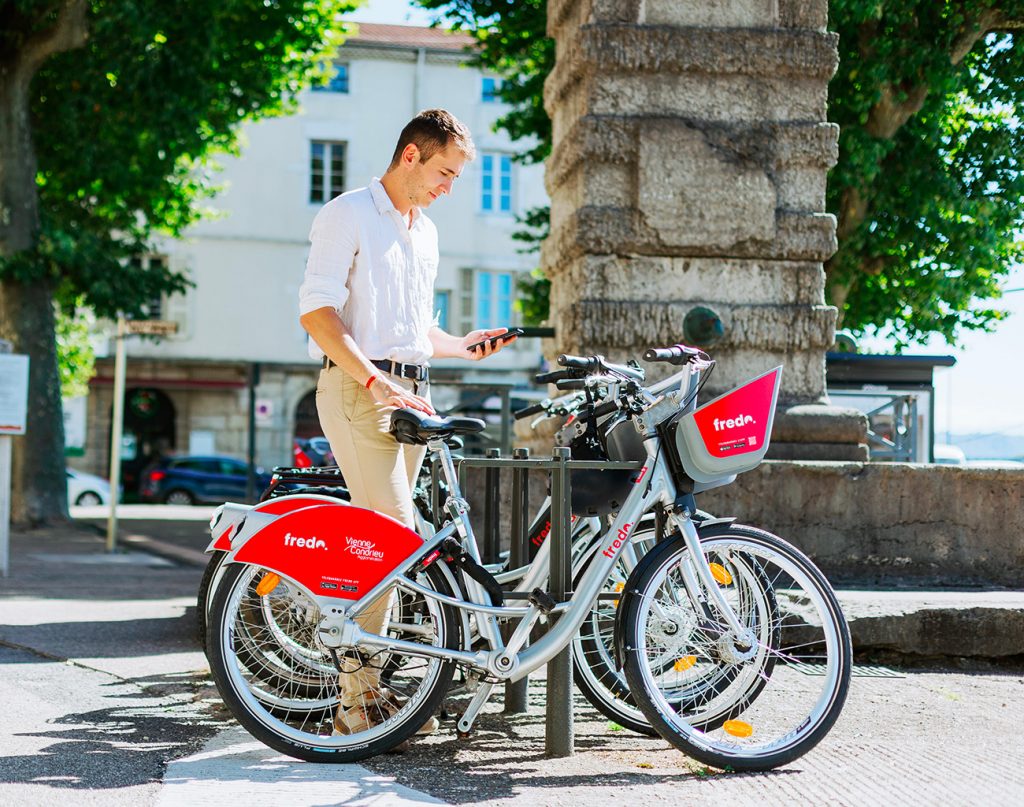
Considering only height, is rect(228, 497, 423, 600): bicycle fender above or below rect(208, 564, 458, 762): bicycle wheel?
above

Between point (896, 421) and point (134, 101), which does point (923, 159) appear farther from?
point (134, 101)

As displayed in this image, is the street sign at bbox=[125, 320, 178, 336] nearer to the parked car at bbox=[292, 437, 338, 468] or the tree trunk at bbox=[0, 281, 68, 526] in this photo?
the tree trunk at bbox=[0, 281, 68, 526]

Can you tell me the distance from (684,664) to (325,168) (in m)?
38.1

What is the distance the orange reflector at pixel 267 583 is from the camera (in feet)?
13.2

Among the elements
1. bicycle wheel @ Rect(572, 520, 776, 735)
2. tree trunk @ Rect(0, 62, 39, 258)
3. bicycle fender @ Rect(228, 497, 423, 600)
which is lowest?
bicycle wheel @ Rect(572, 520, 776, 735)

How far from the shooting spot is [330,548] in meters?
4.01

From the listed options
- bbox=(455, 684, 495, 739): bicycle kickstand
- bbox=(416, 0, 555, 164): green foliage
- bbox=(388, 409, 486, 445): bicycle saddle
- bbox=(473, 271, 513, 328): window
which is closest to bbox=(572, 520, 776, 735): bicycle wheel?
bbox=(455, 684, 495, 739): bicycle kickstand

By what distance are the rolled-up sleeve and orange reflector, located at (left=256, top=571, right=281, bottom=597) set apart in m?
0.81

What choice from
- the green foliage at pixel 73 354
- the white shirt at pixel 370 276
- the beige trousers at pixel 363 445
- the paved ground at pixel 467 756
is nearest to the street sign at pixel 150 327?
the paved ground at pixel 467 756

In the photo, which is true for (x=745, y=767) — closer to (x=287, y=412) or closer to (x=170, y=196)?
(x=170, y=196)

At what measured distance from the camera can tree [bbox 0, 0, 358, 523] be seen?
1781 centimetres

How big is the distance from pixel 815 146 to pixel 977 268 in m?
11.8

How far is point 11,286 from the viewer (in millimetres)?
18172

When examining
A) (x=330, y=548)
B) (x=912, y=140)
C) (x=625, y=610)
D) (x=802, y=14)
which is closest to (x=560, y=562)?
(x=625, y=610)
